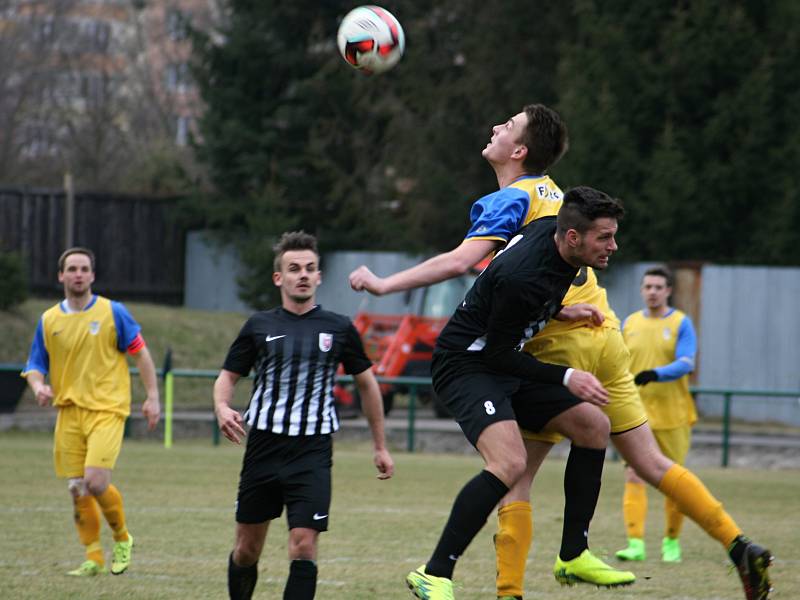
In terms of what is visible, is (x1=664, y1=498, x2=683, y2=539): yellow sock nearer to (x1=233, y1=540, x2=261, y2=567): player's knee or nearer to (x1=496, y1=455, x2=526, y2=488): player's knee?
(x1=496, y1=455, x2=526, y2=488): player's knee

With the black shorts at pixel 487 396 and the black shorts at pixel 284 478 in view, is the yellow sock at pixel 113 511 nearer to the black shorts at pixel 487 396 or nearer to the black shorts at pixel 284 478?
the black shorts at pixel 284 478

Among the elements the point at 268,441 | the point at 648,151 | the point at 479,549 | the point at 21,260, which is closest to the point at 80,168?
the point at 21,260

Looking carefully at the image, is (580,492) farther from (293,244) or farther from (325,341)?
(293,244)

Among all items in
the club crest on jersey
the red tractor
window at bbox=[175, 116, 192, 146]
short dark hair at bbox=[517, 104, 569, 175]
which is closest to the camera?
short dark hair at bbox=[517, 104, 569, 175]

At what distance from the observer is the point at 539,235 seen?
20.0ft

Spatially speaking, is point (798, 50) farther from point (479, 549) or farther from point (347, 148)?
point (479, 549)

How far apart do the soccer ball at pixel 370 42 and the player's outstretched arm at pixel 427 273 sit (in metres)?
1.63

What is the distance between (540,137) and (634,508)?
4.02 metres

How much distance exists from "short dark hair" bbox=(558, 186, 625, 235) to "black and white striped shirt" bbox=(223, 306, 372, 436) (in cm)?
132

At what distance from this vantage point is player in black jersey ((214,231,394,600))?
6266mm

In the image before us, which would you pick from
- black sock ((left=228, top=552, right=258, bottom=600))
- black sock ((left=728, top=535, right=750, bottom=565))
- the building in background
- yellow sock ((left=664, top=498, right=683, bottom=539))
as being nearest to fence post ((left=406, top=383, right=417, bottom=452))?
yellow sock ((left=664, top=498, right=683, bottom=539))

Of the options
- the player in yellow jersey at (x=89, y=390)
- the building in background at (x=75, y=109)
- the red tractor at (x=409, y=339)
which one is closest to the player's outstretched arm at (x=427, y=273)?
the player in yellow jersey at (x=89, y=390)

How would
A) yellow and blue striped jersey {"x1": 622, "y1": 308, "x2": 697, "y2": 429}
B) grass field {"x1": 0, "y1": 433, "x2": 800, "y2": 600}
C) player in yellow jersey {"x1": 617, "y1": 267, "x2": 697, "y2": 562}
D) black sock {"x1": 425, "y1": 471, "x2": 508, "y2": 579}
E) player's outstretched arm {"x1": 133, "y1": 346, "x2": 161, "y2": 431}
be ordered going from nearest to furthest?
black sock {"x1": 425, "y1": 471, "x2": 508, "y2": 579} → grass field {"x1": 0, "y1": 433, "x2": 800, "y2": 600} → player's outstretched arm {"x1": 133, "y1": 346, "x2": 161, "y2": 431} → player in yellow jersey {"x1": 617, "y1": 267, "x2": 697, "y2": 562} → yellow and blue striped jersey {"x1": 622, "y1": 308, "x2": 697, "y2": 429}

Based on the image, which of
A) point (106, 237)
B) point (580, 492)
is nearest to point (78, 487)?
point (580, 492)
